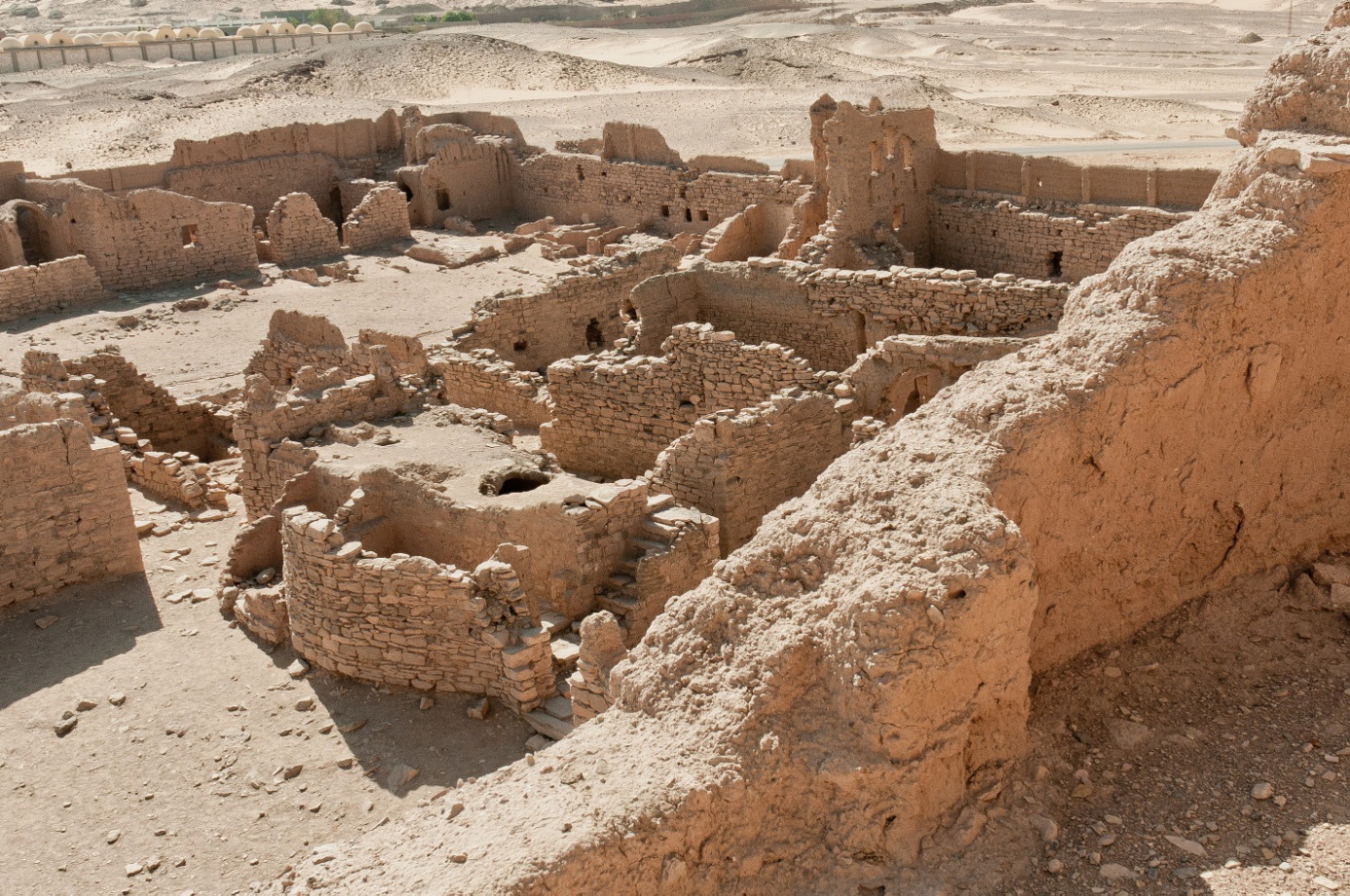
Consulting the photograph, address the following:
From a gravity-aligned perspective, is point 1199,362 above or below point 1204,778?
above

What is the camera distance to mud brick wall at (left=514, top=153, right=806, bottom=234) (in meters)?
22.2

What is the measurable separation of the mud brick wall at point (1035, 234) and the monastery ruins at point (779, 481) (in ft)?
0.12

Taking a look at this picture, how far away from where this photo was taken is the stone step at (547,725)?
8781 millimetres

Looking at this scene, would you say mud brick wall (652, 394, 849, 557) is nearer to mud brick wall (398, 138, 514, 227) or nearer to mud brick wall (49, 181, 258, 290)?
mud brick wall (49, 181, 258, 290)

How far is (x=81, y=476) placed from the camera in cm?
1123

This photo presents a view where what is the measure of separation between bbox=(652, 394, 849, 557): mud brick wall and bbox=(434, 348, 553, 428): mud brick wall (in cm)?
328

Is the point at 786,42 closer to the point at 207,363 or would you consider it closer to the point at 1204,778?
the point at 207,363

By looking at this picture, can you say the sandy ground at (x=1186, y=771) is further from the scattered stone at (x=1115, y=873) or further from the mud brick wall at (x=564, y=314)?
the mud brick wall at (x=564, y=314)

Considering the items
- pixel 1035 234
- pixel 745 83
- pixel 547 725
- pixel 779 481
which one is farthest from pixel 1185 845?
pixel 745 83

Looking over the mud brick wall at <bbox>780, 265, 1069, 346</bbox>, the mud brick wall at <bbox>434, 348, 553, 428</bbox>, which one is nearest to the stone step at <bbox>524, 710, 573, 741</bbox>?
the mud brick wall at <bbox>434, 348, 553, 428</bbox>

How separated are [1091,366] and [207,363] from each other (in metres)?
Answer: 14.8

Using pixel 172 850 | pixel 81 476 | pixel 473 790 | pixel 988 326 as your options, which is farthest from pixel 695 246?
pixel 473 790

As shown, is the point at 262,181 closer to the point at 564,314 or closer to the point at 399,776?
the point at 564,314

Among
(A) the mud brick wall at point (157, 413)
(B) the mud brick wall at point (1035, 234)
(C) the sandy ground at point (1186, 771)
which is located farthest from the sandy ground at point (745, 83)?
(C) the sandy ground at point (1186, 771)
